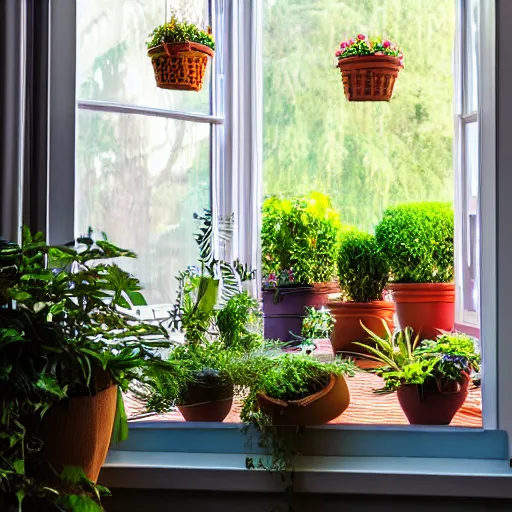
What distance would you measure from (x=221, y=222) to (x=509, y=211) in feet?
4.68

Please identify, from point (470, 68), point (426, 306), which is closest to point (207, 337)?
point (426, 306)

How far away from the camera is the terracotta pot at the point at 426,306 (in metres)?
3.91

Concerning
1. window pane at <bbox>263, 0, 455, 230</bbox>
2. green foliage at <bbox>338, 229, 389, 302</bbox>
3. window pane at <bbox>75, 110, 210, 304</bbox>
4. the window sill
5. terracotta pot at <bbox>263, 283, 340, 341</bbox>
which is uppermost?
window pane at <bbox>263, 0, 455, 230</bbox>

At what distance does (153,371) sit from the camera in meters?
2.02

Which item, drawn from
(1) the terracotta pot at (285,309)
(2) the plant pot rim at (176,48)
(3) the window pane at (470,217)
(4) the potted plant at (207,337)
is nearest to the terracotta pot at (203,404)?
(4) the potted plant at (207,337)

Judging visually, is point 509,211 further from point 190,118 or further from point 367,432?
point 190,118

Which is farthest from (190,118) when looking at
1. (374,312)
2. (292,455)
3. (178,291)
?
(292,455)

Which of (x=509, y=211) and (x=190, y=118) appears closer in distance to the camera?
(x=509, y=211)

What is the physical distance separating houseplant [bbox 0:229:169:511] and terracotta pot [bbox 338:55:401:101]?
6.36ft

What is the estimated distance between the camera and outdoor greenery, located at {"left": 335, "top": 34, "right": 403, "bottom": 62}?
366 centimetres

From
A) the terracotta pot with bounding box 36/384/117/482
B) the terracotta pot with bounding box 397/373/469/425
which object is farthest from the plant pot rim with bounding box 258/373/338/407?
the terracotta pot with bounding box 36/384/117/482

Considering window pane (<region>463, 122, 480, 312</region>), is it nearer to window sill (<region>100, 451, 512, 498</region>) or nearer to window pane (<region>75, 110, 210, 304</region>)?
window pane (<region>75, 110, 210, 304</region>)

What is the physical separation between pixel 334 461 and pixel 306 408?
0.18 meters

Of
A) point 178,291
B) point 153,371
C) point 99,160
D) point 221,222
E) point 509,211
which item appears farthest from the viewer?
point 221,222
